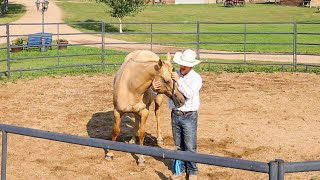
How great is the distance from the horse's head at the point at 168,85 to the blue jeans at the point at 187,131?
0.60 ft

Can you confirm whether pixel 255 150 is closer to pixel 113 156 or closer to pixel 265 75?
pixel 113 156

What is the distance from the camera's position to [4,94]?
39.4 feet

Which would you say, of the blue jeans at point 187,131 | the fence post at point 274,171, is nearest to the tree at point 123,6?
the blue jeans at point 187,131

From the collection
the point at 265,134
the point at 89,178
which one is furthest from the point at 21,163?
the point at 265,134

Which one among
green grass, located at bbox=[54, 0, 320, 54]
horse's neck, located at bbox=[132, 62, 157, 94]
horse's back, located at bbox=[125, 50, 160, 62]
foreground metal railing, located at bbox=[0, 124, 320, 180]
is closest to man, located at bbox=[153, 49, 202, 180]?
horse's neck, located at bbox=[132, 62, 157, 94]

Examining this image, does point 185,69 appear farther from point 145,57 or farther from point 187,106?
point 145,57

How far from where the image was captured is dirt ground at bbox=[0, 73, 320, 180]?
6.81m

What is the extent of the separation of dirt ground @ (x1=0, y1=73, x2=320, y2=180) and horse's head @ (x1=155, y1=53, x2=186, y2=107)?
51.6 inches

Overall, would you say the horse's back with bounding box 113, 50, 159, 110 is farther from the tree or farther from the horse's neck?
the tree

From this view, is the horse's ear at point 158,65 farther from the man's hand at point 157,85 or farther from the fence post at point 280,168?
the fence post at point 280,168

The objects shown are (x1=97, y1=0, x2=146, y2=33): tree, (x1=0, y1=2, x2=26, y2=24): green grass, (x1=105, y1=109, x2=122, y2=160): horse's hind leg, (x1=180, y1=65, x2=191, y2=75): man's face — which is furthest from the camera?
(x1=0, y1=2, x2=26, y2=24): green grass

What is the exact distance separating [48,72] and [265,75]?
21.5 feet

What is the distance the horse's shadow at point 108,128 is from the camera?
8.26m

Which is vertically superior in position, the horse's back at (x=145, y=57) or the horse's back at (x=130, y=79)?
the horse's back at (x=145, y=57)
